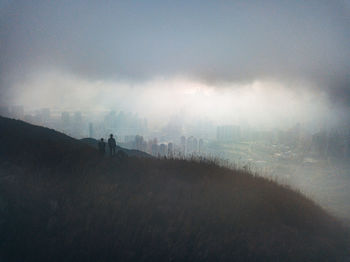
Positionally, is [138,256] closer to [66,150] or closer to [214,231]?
[214,231]

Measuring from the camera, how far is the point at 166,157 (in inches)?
610

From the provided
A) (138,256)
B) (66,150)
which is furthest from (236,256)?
(66,150)

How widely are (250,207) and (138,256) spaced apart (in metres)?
5.28

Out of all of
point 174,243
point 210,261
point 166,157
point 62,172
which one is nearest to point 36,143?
point 62,172

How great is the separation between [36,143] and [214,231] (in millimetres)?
8905

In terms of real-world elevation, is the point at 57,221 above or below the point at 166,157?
below

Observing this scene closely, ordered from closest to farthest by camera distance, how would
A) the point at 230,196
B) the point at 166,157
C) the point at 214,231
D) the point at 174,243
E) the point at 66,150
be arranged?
the point at 174,243
the point at 214,231
the point at 230,196
the point at 66,150
the point at 166,157

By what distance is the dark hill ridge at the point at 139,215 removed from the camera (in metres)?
6.83

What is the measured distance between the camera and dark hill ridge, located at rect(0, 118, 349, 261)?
683 cm

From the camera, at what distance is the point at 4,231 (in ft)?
22.2

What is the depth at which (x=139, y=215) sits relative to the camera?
8.28 metres

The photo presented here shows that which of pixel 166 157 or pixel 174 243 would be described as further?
pixel 166 157

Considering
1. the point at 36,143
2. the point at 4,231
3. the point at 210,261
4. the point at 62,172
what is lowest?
the point at 210,261

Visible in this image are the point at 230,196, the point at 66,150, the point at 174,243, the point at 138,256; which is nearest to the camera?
the point at 138,256
